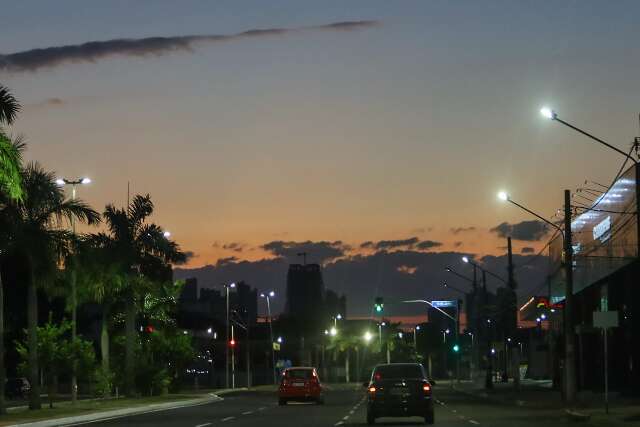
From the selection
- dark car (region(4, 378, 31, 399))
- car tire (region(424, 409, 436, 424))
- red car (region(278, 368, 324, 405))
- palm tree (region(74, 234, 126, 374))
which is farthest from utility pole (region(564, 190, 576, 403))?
dark car (region(4, 378, 31, 399))

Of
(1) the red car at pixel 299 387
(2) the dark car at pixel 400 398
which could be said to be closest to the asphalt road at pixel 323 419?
(2) the dark car at pixel 400 398

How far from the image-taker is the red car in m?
49.9

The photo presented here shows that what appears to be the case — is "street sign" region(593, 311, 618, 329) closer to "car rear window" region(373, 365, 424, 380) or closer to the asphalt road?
the asphalt road

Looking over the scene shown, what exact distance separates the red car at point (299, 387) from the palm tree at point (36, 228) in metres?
10.8

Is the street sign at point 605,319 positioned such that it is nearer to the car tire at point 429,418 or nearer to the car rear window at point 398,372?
the car rear window at point 398,372

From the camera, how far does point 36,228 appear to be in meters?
43.4

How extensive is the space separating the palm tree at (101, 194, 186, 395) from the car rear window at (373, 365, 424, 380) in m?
28.6

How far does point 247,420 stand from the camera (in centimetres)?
3509

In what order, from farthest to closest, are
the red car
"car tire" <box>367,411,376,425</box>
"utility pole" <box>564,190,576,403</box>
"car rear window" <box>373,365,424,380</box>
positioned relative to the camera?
the red car
"utility pole" <box>564,190,576,403</box>
"car rear window" <box>373,365,424,380</box>
"car tire" <box>367,411,376,425</box>

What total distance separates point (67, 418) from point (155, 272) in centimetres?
2504

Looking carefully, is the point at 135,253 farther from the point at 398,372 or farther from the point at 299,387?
the point at 398,372

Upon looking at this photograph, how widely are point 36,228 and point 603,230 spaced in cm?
2943

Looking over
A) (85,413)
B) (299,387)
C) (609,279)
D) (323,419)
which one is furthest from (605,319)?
(609,279)

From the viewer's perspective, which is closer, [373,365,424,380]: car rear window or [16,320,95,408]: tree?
[373,365,424,380]: car rear window
